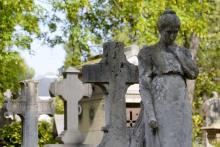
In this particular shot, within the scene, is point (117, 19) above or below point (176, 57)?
above

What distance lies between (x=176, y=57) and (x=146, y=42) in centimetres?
1052

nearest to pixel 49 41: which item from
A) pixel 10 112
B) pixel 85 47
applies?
pixel 85 47

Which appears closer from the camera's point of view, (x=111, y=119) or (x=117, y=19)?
(x=111, y=119)

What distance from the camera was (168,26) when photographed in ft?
21.0

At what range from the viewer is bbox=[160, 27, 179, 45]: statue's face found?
6438 millimetres

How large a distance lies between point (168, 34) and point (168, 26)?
0.37 feet

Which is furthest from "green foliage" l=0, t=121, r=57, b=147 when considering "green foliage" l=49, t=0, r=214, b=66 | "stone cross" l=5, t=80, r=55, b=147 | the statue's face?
the statue's face

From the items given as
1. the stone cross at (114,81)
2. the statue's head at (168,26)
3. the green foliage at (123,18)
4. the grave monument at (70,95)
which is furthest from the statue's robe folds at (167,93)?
the green foliage at (123,18)

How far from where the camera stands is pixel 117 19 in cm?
1838

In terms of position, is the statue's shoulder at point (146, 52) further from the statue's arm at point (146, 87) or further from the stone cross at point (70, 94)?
the stone cross at point (70, 94)

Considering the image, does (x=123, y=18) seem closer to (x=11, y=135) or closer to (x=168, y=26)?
(x=11, y=135)

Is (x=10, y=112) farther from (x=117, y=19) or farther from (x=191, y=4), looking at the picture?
(x=191, y=4)

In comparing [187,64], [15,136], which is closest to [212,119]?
[15,136]

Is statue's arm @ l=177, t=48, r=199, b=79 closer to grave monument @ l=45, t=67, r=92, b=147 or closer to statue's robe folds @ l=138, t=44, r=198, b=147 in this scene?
statue's robe folds @ l=138, t=44, r=198, b=147
